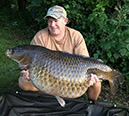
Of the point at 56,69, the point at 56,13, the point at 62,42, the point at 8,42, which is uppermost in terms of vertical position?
the point at 56,13

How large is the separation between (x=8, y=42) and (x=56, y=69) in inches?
129

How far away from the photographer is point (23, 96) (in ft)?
5.98

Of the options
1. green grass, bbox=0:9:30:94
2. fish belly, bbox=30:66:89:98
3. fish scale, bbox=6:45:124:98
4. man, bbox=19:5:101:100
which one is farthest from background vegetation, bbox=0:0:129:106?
fish belly, bbox=30:66:89:98

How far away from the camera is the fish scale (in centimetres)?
143

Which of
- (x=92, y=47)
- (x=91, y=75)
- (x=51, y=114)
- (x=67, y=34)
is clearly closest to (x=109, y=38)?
(x=92, y=47)

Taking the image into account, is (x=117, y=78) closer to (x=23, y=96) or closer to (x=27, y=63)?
(x=27, y=63)

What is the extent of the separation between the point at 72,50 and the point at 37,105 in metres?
0.75

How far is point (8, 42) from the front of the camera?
14.3ft

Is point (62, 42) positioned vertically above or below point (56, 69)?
above

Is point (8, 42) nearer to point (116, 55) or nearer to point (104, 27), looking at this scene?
point (104, 27)

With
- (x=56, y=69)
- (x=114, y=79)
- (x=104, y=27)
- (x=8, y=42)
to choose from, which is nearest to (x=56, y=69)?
(x=56, y=69)

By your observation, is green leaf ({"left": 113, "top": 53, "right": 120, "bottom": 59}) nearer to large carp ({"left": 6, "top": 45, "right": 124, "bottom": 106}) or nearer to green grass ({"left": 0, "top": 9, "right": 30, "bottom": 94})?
large carp ({"left": 6, "top": 45, "right": 124, "bottom": 106})

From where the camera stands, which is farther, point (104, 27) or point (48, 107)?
point (104, 27)

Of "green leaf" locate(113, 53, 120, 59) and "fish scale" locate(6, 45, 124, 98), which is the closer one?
"fish scale" locate(6, 45, 124, 98)
